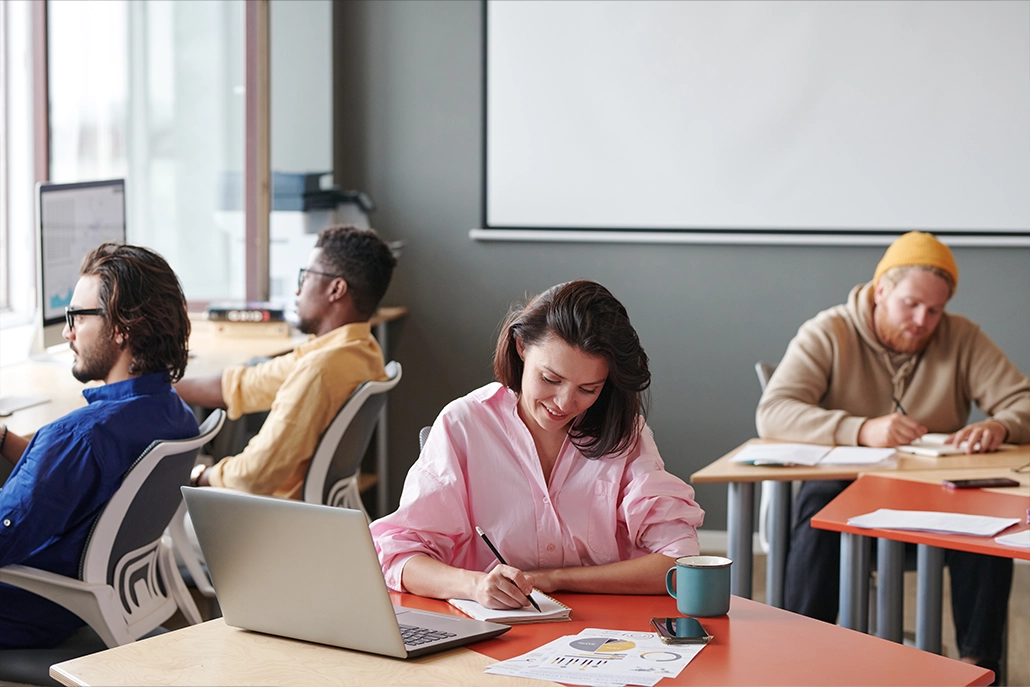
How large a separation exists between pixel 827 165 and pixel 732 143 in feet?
1.17

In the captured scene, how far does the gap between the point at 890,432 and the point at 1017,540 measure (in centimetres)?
89

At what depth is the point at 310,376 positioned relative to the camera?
2.82 meters

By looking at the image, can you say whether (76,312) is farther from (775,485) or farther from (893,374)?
(893,374)

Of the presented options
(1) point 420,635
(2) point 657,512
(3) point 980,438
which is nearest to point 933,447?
(3) point 980,438

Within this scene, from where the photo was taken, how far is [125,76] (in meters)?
4.32

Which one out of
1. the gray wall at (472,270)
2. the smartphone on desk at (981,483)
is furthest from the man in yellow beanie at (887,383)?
the gray wall at (472,270)

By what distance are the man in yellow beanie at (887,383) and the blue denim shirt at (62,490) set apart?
5.71ft

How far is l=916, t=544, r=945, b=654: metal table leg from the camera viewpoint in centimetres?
246

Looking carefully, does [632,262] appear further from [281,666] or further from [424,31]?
[281,666]

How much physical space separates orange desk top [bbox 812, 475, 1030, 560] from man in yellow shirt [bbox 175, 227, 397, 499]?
1214 mm

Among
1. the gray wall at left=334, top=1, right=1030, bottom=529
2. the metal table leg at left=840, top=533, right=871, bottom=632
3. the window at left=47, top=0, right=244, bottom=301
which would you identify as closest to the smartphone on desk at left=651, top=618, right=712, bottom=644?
the metal table leg at left=840, top=533, right=871, bottom=632

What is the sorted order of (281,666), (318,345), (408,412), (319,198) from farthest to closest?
(408,412), (319,198), (318,345), (281,666)

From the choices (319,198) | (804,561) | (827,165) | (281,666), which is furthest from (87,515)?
(827,165)

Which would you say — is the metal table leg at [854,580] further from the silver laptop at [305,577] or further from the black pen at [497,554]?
the silver laptop at [305,577]
